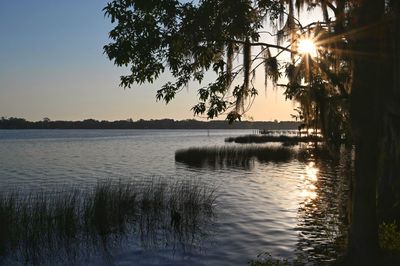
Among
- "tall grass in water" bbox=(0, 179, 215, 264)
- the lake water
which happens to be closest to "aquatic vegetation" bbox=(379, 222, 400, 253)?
the lake water

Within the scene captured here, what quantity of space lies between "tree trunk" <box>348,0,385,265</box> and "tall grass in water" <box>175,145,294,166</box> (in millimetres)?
37240

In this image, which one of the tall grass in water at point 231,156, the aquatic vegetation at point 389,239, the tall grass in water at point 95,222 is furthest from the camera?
the tall grass in water at point 231,156

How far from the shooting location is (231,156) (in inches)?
2042

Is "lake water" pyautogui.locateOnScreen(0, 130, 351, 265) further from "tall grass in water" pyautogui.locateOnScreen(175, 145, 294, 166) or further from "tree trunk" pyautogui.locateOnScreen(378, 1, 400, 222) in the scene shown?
"tall grass in water" pyautogui.locateOnScreen(175, 145, 294, 166)

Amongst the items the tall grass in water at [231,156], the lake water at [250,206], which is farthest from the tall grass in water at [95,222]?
the tall grass in water at [231,156]

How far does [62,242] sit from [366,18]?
39.5 ft

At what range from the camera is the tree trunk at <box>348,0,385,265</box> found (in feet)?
27.0

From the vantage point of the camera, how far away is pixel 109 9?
842 cm

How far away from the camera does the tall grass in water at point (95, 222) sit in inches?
568

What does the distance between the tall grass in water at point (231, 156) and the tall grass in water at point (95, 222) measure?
26.3 metres

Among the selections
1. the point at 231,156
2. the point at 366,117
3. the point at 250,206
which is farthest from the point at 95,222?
the point at 231,156

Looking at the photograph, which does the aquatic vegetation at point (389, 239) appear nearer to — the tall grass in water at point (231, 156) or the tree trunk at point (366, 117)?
the tree trunk at point (366, 117)

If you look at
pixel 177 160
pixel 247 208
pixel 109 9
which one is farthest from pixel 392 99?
pixel 177 160

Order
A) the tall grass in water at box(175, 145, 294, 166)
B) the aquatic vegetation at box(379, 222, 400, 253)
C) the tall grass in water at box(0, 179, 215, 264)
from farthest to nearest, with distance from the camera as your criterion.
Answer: the tall grass in water at box(175, 145, 294, 166)
the tall grass in water at box(0, 179, 215, 264)
the aquatic vegetation at box(379, 222, 400, 253)
